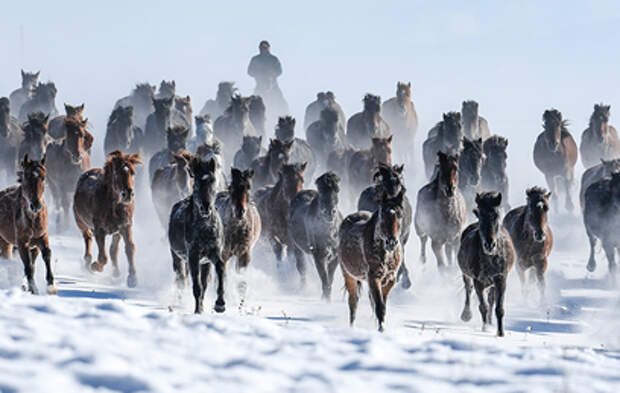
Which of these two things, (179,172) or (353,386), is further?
(179,172)

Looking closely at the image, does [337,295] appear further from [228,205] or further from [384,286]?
[384,286]

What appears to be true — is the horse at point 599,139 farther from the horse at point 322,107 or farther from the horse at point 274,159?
the horse at point 274,159

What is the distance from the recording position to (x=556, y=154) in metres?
25.0

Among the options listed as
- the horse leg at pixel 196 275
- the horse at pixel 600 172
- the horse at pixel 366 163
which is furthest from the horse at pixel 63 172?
the horse at pixel 600 172

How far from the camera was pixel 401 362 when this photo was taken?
6285mm

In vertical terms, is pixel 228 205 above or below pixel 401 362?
above

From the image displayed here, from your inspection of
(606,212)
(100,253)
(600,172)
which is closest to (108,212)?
(100,253)

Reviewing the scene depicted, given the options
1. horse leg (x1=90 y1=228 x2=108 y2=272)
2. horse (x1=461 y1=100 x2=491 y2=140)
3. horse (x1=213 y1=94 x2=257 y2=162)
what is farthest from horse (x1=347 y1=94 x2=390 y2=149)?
horse leg (x1=90 y1=228 x2=108 y2=272)

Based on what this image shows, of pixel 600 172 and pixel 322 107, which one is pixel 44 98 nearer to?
pixel 322 107

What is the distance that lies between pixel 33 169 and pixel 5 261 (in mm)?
2878

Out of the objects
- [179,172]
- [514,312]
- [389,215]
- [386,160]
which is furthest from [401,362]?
[386,160]

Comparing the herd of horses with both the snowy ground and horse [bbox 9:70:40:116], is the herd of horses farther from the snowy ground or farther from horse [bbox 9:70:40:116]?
horse [bbox 9:70:40:116]

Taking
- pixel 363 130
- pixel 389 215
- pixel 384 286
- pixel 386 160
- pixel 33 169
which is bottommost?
pixel 384 286

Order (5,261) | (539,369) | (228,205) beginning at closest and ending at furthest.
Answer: (539,369) → (228,205) → (5,261)
